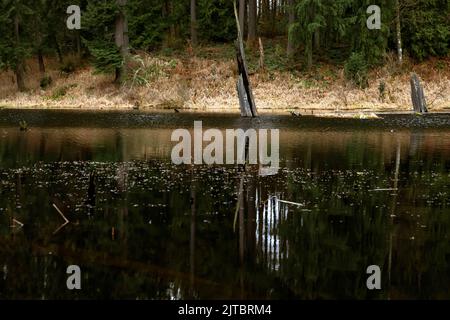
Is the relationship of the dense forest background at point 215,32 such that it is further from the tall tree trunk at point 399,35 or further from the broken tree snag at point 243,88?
the broken tree snag at point 243,88

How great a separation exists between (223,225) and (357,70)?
36939mm

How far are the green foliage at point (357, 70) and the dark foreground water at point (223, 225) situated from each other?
23.6m

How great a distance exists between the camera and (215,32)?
55844 millimetres

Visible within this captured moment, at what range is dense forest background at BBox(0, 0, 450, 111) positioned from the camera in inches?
1828

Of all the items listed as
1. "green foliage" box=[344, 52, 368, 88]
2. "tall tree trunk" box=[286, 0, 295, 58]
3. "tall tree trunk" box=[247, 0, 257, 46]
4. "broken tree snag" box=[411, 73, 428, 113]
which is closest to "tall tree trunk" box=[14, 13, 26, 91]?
"tall tree trunk" box=[247, 0, 257, 46]

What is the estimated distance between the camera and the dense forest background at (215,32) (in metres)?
46.4

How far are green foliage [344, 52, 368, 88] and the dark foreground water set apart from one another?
77.6 feet

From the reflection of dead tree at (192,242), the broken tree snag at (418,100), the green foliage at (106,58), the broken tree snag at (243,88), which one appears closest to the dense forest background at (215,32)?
the green foliage at (106,58)

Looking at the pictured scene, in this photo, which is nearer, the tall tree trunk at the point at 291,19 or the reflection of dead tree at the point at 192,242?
the reflection of dead tree at the point at 192,242

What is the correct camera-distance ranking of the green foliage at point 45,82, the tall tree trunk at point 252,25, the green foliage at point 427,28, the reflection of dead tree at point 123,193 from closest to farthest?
1. the reflection of dead tree at point 123,193
2. the green foliage at point 427,28
3. the green foliage at point 45,82
4. the tall tree trunk at point 252,25
